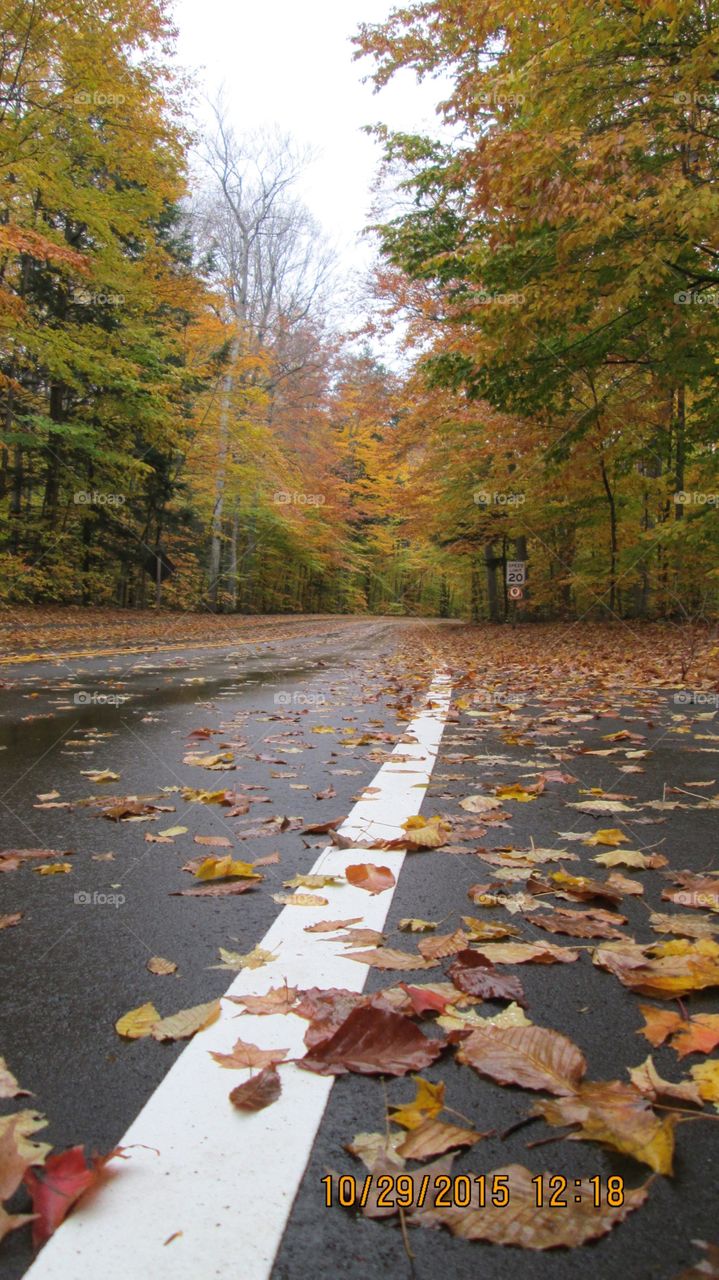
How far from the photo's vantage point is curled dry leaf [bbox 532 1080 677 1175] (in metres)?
1.18

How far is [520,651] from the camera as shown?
13531 mm

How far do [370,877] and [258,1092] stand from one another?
1.13 meters

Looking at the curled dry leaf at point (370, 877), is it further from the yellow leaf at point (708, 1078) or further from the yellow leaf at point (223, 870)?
the yellow leaf at point (708, 1078)

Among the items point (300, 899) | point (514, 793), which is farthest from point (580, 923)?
point (514, 793)

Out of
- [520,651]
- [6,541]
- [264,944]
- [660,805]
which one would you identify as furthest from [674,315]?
[6,541]

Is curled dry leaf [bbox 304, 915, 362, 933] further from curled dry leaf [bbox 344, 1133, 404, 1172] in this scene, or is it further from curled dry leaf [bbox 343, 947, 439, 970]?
curled dry leaf [bbox 344, 1133, 404, 1172]

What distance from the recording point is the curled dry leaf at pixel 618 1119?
1182mm

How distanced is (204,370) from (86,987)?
22802mm

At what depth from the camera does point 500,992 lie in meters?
1.68

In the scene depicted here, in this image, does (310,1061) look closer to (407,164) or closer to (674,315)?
(674,315)

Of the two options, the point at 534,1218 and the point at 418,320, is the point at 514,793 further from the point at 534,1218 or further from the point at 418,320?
the point at 418,320

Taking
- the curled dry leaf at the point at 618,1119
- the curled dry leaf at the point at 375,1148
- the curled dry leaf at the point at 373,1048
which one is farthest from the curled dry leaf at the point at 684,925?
the curled dry leaf at the point at 375,1148

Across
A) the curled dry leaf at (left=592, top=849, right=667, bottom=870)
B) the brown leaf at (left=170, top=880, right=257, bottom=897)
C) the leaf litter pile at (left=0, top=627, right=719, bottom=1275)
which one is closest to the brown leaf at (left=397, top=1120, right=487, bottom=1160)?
the leaf litter pile at (left=0, top=627, right=719, bottom=1275)
